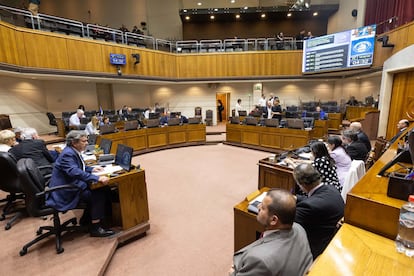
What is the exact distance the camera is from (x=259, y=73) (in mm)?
10875

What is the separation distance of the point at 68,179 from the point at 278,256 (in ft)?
7.75

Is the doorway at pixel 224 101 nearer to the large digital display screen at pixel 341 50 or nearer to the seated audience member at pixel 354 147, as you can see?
the large digital display screen at pixel 341 50

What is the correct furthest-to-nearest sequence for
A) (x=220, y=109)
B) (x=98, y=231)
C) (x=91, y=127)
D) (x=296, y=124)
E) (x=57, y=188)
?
(x=220, y=109) → (x=296, y=124) → (x=91, y=127) → (x=98, y=231) → (x=57, y=188)

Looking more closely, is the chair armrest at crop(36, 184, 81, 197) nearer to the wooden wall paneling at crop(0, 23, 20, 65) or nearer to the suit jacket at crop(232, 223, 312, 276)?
the suit jacket at crop(232, 223, 312, 276)

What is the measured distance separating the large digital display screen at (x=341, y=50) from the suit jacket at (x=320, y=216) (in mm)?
8119

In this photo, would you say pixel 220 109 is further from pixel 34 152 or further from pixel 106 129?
pixel 34 152

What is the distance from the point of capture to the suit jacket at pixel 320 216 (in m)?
1.54

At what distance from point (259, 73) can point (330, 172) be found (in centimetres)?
946

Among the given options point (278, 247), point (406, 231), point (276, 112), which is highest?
point (276, 112)

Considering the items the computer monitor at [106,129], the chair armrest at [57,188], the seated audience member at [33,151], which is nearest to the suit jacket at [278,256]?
the chair armrest at [57,188]

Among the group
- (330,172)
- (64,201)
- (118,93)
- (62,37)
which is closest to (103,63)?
(62,37)

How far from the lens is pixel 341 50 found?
820cm

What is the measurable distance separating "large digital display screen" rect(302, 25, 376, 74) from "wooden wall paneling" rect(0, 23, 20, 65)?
10718mm

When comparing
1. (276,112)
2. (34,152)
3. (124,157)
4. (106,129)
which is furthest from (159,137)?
(124,157)
